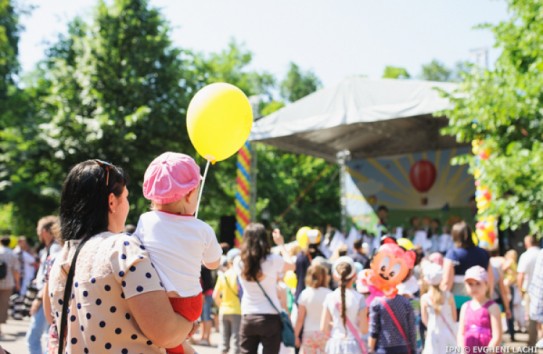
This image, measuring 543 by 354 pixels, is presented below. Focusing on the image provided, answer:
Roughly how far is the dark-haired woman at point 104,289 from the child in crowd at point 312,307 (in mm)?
3753

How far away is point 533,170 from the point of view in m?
7.55

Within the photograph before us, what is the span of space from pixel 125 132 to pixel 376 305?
593 inches

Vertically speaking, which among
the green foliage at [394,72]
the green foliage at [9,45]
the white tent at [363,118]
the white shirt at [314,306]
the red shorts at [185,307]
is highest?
the green foliage at [394,72]

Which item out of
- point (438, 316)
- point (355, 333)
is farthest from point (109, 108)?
point (355, 333)

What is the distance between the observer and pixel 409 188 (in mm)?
19969

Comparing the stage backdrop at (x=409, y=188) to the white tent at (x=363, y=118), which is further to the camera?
the stage backdrop at (x=409, y=188)

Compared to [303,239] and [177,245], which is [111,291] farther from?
[303,239]

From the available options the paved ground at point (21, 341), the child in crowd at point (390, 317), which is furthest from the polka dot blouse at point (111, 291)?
the paved ground at point (21, 341)

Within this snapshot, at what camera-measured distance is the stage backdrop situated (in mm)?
18984

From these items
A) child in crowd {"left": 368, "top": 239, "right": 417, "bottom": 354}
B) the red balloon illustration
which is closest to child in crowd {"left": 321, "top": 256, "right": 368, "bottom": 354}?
child in crowd {"left": 368, "top": 239, "right": 417, "bottom": 354}

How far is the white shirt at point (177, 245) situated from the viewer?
8.07ft

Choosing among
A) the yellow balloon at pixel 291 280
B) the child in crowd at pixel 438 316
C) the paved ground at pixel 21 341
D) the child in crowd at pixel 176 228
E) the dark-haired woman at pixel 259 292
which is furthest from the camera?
the paved ground at pixel 21 341

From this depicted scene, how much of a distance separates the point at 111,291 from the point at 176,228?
Result: 48 cm

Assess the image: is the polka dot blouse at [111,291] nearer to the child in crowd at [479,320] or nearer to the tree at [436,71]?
the child in crowd at [479,320]
